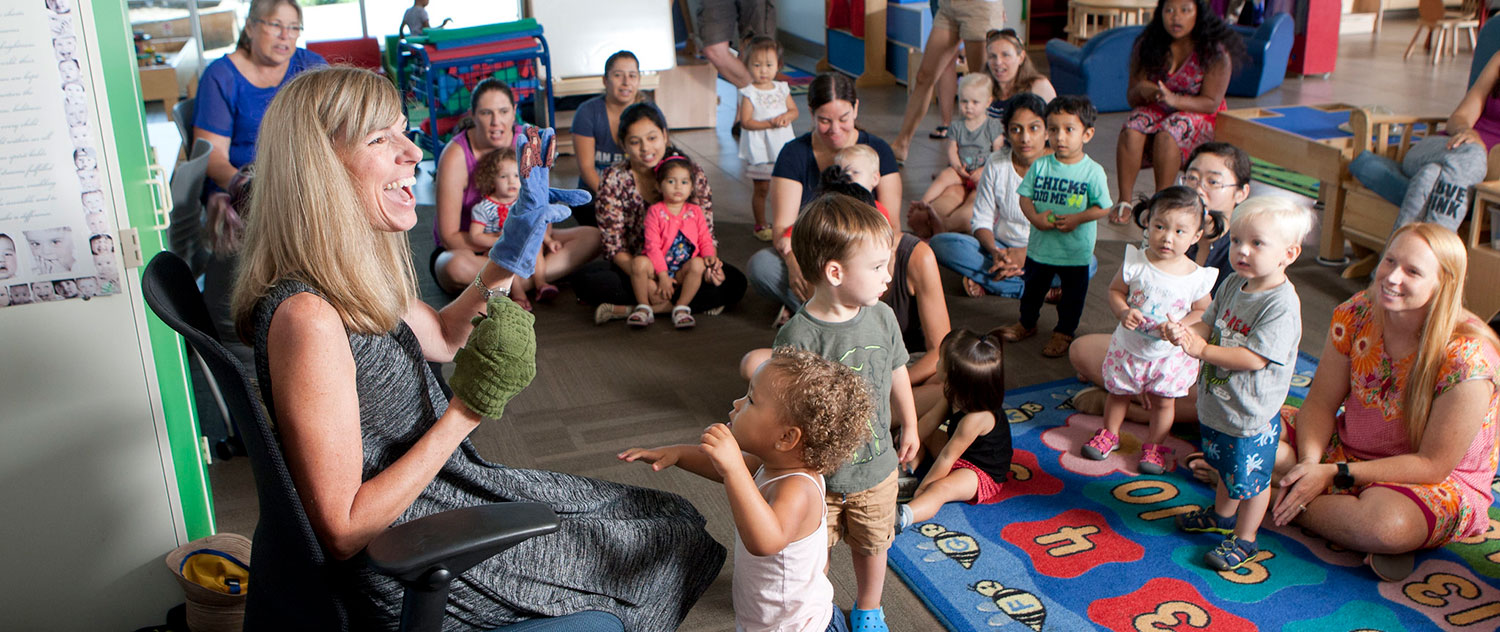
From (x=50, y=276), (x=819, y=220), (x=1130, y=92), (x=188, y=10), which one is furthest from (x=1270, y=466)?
(x=188, y=10)

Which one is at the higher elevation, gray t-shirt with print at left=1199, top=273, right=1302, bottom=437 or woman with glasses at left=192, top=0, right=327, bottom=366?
woman with glasses at left=192, top=0, right=327, bottom=366

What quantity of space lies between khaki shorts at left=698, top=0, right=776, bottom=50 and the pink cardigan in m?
3.50

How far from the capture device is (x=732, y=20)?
7.74 meters

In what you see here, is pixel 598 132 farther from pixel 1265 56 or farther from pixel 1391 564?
pixel 1265 56

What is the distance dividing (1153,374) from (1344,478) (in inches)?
22.0

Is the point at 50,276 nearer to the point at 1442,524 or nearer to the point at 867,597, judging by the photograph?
the point at 867,597

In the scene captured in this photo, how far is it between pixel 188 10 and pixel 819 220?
9340 millimetres

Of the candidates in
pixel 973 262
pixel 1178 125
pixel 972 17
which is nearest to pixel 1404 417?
pixel 973 262

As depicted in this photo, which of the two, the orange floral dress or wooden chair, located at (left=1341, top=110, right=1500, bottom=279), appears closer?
the orange floral dress

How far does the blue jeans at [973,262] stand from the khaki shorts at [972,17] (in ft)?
9.12

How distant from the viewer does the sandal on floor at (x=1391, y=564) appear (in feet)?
8.40

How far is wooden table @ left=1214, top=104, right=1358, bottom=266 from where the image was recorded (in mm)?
4660

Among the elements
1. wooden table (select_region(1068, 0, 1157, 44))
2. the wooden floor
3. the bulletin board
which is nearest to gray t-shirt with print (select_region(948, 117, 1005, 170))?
the wooden floor

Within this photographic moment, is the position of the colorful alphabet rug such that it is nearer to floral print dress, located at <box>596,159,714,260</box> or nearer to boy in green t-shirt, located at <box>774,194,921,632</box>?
boy in green t-shirt, located at <box>774,194,921,632</box>
